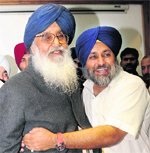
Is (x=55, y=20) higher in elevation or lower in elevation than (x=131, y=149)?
higher

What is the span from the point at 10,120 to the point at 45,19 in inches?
22.7

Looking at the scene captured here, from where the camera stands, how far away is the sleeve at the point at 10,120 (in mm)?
959

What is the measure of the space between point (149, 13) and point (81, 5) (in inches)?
23.3

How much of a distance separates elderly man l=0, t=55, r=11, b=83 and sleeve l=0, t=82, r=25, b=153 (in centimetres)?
42

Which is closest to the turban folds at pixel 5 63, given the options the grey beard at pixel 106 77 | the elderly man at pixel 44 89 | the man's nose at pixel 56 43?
the elderly man at pixel 44 89

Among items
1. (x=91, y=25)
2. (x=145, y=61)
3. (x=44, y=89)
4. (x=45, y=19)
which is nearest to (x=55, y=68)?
(x=44, y=89)

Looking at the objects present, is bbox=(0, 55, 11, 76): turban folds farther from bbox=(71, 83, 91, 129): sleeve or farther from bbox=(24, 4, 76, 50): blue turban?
bbox=(71, 83, 91, 129): sleeve

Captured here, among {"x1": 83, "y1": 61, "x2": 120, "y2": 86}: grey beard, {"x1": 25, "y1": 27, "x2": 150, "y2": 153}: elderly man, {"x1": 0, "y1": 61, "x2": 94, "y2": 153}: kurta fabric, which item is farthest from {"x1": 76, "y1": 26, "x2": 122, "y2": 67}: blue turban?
{"x1": 0, "y1": 61, "x2": 94, "y2": 153}: kurta fabric

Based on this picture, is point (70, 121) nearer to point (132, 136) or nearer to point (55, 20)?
point (132, 136)

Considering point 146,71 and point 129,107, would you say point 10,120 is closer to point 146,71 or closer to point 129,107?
point 129,107

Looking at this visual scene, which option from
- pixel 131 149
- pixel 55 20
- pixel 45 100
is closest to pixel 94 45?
pixel 55 20

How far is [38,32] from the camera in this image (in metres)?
1.08

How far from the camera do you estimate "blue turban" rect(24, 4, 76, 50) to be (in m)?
1.07

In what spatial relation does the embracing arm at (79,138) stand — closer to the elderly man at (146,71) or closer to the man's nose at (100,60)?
the man's nose at (100,60)
